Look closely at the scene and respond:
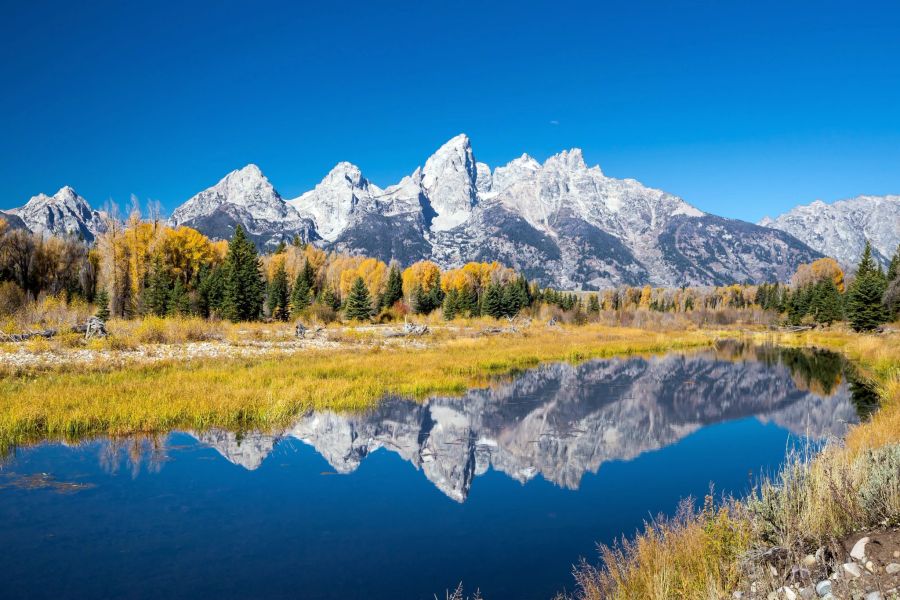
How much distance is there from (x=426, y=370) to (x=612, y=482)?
46.4 ft

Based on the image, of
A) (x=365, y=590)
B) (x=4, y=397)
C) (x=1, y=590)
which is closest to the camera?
(x=1, y=590)

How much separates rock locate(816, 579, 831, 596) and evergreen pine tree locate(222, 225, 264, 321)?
4939 cm

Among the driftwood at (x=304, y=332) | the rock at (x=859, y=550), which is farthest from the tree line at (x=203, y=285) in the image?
the rock at (x=859, y=550)

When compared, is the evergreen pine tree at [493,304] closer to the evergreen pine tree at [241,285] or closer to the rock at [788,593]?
the evergreen pine tree at [241,285]

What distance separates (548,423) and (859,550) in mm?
13434

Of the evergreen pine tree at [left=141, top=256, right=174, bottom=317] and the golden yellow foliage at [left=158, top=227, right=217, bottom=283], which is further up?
the golden yellow foliage at [left=158, top=227, right=217, bottom=283]

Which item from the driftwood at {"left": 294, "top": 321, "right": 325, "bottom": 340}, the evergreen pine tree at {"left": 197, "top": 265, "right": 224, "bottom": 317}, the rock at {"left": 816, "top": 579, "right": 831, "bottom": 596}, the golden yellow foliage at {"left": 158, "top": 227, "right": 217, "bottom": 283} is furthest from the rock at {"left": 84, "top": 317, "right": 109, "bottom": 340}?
the rock at {"left": 816, "top": 579, "right": 831, "bottom": 596}

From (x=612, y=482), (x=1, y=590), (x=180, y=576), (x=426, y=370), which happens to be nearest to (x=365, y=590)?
(x=180, y=576)

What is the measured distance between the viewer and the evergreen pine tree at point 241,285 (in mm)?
49594

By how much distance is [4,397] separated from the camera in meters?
14.9

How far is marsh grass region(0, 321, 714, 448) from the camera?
14195 mm

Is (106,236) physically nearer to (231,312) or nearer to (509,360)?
(231,312)

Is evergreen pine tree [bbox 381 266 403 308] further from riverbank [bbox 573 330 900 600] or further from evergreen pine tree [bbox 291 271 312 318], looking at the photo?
riverbank [bbox 573 330 900 600]

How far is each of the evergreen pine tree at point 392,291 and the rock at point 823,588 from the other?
7728 cm
